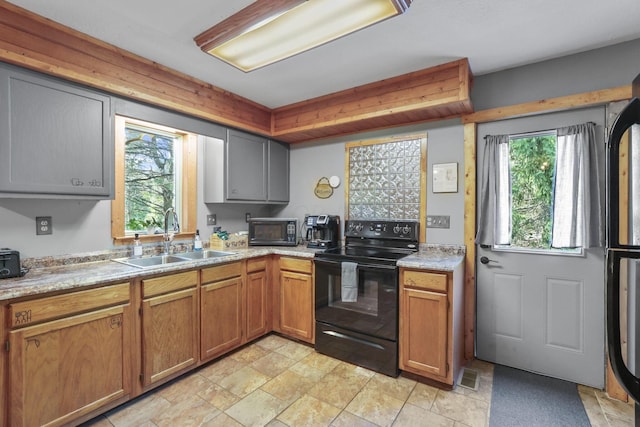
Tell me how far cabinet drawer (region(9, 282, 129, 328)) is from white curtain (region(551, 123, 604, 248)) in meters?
3.15

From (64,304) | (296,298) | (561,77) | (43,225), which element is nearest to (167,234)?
(43,225)

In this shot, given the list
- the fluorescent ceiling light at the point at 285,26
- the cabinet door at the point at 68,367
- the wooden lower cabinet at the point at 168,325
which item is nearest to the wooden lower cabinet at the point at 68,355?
the cabinet door at the point at 68,367

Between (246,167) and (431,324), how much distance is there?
91.9 inches

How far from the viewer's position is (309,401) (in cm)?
206

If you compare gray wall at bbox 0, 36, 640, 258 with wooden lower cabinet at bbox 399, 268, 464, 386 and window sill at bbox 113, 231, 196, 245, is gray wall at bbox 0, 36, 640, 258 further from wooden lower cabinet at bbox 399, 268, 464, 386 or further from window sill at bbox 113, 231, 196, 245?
wooden lower cabinet at bbox 399, 268, 464, 386

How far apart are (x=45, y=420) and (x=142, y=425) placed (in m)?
0.49

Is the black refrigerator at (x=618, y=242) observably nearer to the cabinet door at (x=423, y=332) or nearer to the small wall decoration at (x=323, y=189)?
the cabinet door at (x=423, y=332)

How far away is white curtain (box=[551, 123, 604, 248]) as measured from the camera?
7.13 feet

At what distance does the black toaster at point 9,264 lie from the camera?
1740 mm

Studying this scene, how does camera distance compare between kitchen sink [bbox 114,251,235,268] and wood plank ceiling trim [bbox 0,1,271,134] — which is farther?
kitchen sink [bbox 114,251,235,268]

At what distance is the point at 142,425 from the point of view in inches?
71.9

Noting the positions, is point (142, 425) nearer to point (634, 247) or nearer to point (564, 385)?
point (634, 247)

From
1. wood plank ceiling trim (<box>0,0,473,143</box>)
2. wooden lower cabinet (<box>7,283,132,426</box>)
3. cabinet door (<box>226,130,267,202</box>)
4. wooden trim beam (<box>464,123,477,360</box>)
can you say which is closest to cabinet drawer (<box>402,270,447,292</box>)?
wooden trim beam (<box>464,123,477,360</box>)

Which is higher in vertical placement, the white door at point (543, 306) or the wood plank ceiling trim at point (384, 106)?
the wood plank ceiling trim at point (384, 106)
